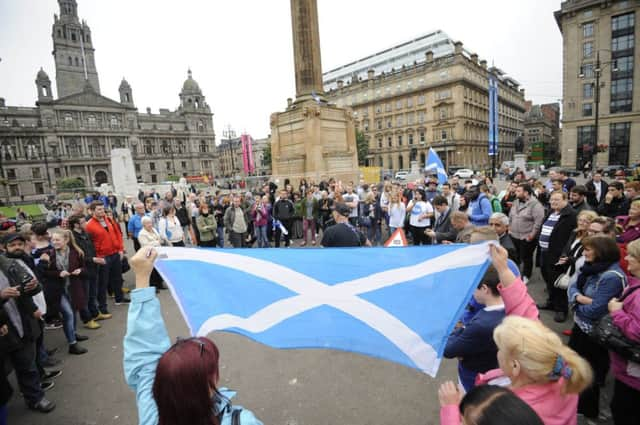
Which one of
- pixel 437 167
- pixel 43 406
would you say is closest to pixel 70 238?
pixel 43 406

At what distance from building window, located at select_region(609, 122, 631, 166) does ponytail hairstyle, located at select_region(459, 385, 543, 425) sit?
61.3 meters

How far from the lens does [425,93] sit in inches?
Answer: 2493

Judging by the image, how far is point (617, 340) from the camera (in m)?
2.37

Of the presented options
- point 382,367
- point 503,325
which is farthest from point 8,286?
point 503,325

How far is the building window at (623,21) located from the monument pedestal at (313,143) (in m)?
50.8

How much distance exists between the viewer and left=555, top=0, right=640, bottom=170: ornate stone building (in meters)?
44.2

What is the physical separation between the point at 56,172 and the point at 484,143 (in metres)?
99.4

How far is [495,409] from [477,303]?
1737 millimetres

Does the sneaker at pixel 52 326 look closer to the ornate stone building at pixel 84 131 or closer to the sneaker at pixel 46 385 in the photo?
the sneaker at pixel 46 385

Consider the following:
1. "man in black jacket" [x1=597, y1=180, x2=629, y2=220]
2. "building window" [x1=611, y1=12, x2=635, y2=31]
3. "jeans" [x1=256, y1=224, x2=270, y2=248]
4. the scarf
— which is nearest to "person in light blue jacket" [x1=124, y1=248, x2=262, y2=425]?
the scarf

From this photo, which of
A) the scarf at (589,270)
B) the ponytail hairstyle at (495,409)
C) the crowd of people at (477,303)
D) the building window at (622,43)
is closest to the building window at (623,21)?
the building window at (622,43)

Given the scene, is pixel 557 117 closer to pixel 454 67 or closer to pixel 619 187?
pixel 454 67

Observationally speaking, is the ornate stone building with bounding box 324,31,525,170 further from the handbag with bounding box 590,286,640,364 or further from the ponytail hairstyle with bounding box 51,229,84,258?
the handbag with bounding box 590,286,640,364

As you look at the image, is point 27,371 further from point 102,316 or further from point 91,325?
point 102,316
